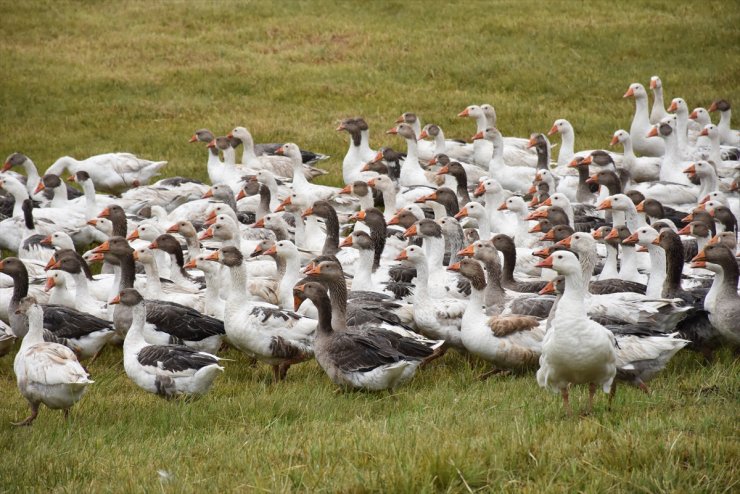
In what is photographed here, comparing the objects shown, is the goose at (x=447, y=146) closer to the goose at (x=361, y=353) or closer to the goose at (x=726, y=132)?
the goose at (x=726, y=132)

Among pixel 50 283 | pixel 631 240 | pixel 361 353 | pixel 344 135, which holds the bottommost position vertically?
pixel 50 283

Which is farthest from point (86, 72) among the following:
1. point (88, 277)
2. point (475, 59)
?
point (88, 277)

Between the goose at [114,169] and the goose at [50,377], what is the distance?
9309 mm

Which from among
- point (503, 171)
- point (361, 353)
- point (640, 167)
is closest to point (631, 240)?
point (361, 353)

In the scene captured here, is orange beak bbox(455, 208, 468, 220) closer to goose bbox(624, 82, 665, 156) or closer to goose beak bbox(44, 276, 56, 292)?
goose beak bbox(44, 276, 56, 292)

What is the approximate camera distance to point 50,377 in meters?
8.18

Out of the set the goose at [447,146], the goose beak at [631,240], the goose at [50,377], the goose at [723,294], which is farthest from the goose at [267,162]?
the goose at [50,377]

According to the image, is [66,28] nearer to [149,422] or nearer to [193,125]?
[193,125]

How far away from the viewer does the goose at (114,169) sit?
58.2 ft

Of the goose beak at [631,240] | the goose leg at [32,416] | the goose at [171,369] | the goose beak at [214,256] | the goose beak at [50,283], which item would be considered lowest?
the goose leg at [32,416]

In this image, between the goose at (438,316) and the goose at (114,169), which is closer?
the goose at (438,316)

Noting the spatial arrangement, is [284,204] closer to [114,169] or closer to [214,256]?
[214,256]

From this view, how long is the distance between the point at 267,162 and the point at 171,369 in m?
9.73

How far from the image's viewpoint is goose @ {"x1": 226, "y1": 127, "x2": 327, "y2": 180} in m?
17.9
